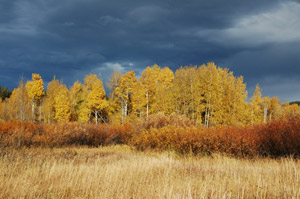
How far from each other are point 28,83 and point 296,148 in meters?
47.7

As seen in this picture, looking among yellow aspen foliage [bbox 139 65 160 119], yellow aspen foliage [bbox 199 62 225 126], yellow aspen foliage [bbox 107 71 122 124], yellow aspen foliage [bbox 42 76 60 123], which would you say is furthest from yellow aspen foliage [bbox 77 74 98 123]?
yellow aspen foliage [bbox 199 62 225 126]

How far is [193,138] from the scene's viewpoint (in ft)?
38.2

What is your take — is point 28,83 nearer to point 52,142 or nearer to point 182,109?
point 182,109

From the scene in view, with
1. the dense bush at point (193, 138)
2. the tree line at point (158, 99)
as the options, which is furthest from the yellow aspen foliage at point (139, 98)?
the dense bush at point (193, 138)

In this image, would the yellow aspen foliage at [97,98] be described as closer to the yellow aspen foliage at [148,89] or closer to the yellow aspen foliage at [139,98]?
the yellow aspen foliage at [139,98]

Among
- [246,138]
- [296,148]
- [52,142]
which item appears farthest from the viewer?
[52,142]

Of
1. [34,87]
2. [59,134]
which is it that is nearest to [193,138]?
[59,134]

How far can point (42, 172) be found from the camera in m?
6.20

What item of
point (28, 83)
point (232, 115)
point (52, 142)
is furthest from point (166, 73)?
point (52, 142)

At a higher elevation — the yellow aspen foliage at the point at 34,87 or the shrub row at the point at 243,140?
the yellow aspen foliage at the point at 34,87

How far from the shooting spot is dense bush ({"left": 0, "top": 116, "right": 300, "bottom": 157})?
10518 mm

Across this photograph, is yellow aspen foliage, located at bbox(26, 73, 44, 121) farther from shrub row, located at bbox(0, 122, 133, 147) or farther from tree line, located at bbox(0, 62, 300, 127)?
shrub row, located at bbox(0, 122, 133, 147)

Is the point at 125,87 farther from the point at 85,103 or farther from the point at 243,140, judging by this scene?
the point at 243,140

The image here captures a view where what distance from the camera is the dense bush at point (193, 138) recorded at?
10.5m
